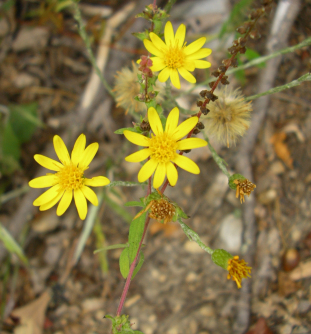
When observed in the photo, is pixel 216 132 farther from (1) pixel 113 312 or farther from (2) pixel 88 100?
(1) pixel 113 312

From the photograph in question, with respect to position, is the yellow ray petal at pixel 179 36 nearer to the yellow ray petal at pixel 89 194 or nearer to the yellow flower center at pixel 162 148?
the yellow flower center at pixel 162 148

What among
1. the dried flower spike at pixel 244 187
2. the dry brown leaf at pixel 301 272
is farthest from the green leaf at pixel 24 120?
the dry brown leaf at pixel 301 272

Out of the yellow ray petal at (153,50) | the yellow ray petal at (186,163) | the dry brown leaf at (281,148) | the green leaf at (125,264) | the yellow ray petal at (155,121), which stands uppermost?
the dry brown leaf at (281,148)

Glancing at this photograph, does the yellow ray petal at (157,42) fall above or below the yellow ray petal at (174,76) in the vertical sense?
above

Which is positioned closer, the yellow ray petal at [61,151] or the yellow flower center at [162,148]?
the yellow flower center at [162,148]

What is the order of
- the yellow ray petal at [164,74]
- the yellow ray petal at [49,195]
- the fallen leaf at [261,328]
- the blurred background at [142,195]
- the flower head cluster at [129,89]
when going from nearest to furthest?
the yellow ray petal at [164,74] < the yellow ray petal at [49,195] < the flower head cluster at [129,89] < the fallen leaf at [261,328] < the blurred background at [142,195]

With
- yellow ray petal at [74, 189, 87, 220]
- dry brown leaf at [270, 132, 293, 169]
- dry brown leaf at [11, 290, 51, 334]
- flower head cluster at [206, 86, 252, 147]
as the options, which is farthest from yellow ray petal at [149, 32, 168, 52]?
dry brown leaf at [11, 290, 51, 334]

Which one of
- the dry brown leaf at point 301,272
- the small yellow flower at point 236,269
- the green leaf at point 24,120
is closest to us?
the small yellow flower at point 236,269
